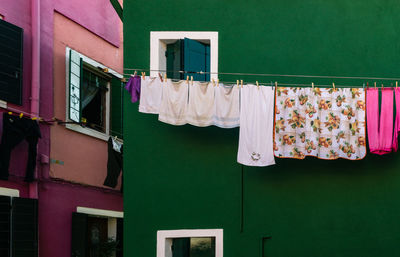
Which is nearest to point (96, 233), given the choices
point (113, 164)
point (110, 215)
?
point (110, 215)

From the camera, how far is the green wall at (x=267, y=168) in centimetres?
1143

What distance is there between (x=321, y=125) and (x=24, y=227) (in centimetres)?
601

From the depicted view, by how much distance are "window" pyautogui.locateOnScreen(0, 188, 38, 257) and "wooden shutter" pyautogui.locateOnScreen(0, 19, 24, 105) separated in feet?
5.94

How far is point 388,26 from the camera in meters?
12.0

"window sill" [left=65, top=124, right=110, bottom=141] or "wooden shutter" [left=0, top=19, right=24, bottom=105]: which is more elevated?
"wooden shutter" [left=0, top=19, right=24, bottom=105]

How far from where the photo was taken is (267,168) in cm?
1162

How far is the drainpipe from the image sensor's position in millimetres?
14201

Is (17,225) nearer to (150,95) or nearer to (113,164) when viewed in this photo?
(113,164)

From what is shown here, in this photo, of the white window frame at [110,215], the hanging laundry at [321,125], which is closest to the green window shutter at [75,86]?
the white window frame at [110,215]

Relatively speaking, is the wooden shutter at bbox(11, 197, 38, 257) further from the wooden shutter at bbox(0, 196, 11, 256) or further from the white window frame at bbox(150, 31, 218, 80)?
the white window frame at bbox(150, 31, 218, 80)

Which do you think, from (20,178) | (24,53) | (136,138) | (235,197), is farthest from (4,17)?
(235,197)

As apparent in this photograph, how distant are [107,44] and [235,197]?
724 centimetres

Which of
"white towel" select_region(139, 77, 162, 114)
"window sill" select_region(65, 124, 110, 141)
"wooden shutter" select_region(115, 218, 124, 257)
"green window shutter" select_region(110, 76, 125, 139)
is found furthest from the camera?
"green window shutter" select_region(110, 76, 125, 139)

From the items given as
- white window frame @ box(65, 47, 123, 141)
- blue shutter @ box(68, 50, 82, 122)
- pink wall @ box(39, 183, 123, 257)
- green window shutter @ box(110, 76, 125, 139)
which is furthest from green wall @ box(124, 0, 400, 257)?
green window shutter @ box(110, 76, 125, 139)
